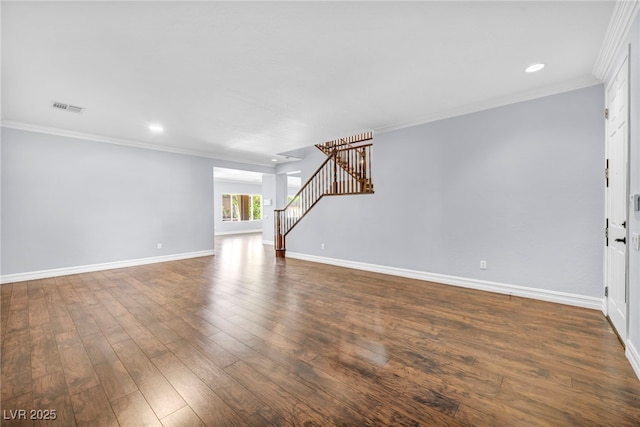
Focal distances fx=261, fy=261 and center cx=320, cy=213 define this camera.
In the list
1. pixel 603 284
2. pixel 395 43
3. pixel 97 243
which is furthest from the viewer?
pixel 97 243

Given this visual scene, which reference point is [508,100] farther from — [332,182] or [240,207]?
[240,207]

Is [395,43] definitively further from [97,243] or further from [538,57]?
[97,243]

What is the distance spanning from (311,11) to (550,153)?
11.2 feet

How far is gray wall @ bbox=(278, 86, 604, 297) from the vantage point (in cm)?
318

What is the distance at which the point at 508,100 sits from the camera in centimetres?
363

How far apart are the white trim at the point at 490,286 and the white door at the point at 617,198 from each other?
324 mm

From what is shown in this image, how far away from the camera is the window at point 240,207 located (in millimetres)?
12484

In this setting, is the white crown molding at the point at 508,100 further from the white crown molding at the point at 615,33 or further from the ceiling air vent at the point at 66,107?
the ceiling air vent at the point at 66,107

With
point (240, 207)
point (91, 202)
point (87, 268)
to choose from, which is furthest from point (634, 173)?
point (240, 207)

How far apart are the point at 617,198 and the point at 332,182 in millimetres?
4756

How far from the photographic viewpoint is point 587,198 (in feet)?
10.4

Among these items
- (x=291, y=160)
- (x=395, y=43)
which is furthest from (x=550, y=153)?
(x=291, y=160)

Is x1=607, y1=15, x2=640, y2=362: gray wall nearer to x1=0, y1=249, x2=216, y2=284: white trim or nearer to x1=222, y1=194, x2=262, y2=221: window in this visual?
x1=0, y1=249, x2=216, y2=284: white trim

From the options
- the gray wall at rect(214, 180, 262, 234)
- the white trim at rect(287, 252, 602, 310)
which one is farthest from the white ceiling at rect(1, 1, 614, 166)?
the gray wall at rect(214, 180, 262, 234)
